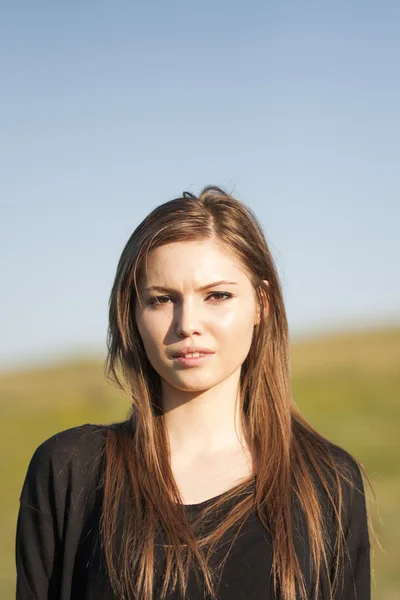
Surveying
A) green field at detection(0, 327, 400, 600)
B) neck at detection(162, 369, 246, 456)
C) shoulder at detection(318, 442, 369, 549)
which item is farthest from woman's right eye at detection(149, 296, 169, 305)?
green field at detection(0, 327, 400, 600)

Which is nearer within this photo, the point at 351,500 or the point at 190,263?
the point at 190,263

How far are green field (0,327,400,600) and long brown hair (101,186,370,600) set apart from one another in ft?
37.4

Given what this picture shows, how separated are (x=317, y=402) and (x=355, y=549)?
15912 mm

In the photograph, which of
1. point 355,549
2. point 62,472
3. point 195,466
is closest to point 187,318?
point 195,466

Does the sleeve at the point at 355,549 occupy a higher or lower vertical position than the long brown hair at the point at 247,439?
lower

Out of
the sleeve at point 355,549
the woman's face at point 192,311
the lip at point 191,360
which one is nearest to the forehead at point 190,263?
the woman's face at point 192,311

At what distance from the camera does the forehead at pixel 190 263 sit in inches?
120

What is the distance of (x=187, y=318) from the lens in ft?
9.87

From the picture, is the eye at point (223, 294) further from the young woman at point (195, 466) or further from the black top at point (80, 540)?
the black top at point (80, 540)

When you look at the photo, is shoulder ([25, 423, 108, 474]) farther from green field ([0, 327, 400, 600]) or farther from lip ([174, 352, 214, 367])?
green field ([0, 327, 400, 600])

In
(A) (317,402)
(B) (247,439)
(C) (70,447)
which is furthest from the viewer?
(A) (317,402)

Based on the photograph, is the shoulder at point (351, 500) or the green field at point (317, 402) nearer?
the shoulder at point (351, 500)

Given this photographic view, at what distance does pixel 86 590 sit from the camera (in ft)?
9.62

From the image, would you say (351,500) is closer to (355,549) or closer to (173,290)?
(355,549)
